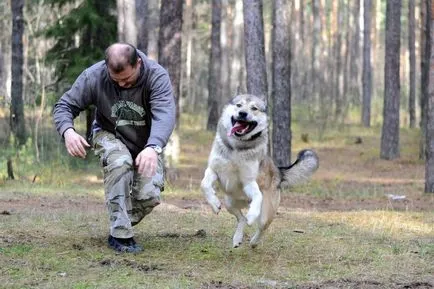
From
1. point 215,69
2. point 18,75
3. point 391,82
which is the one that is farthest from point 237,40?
point 18,75

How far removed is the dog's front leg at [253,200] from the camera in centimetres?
647

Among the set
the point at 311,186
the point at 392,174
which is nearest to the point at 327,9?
the point at 392,174

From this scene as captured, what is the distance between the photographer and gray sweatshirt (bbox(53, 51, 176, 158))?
625 cm

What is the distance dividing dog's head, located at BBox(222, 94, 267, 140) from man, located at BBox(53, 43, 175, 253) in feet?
2.28

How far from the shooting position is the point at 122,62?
5969mm

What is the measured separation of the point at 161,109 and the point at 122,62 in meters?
0.52

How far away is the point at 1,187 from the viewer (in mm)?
12812

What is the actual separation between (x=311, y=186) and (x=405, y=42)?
53204mm

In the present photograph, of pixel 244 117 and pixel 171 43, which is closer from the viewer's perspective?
pixel 244 117

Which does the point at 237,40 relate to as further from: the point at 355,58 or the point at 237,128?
the point at 237,128

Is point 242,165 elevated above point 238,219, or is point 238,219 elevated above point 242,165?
point 242,165

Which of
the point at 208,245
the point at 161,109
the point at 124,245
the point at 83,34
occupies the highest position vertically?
the point at 83,34

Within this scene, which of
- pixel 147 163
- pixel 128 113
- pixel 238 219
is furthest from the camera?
pixel 238 219

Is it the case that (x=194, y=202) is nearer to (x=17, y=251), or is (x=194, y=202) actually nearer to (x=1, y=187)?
(x=1, y=187)
